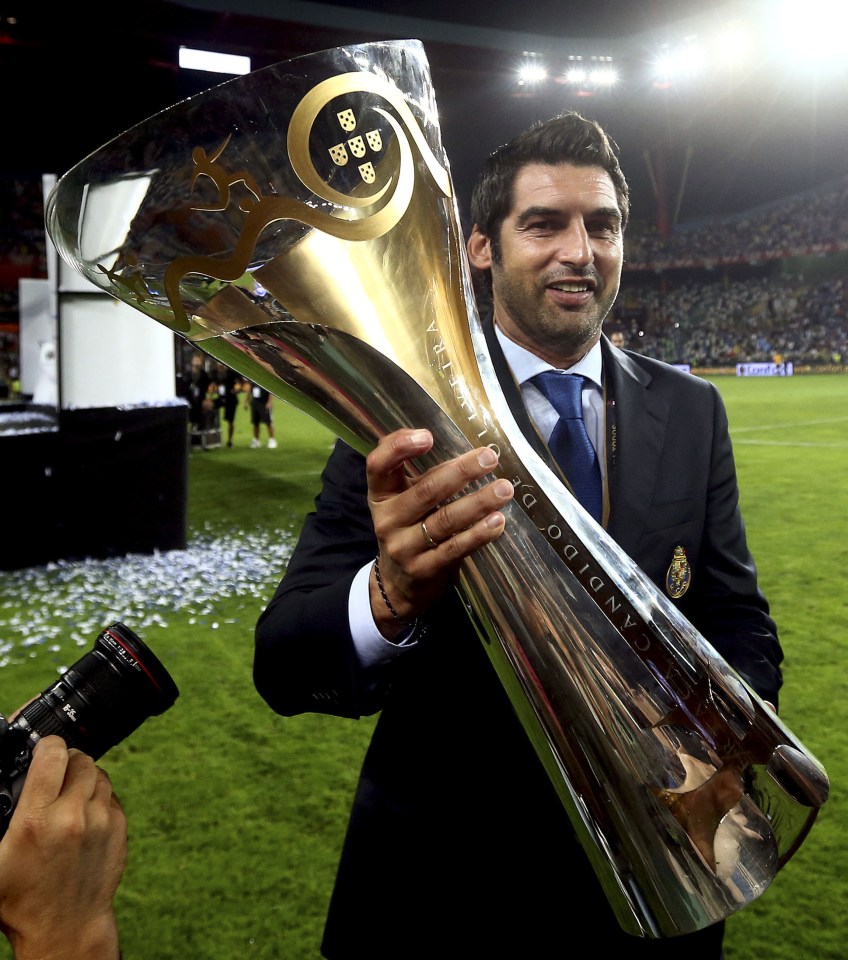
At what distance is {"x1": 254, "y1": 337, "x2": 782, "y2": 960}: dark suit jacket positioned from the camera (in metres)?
1.09

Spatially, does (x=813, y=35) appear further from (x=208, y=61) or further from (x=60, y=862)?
(x=60, y=862)

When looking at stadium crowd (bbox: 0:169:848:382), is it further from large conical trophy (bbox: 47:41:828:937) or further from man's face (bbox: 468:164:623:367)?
large conical trophy (bbox: 47:41:828:937)

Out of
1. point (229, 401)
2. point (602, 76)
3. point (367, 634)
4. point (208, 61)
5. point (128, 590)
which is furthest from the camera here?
point (602, 76)

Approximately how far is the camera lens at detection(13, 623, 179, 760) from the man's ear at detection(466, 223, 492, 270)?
679 millimetres

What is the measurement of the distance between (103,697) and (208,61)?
24.8ft

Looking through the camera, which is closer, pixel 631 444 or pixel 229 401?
pixel 631 444

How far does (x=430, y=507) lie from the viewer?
676 mm

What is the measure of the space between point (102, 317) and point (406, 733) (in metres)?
4.94

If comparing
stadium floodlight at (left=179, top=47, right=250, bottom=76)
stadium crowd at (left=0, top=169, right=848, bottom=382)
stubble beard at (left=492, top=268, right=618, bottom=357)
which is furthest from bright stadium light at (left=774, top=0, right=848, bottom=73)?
stubble beard at (left=492, top=268, right=618, bottom=357)

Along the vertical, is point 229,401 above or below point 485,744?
below

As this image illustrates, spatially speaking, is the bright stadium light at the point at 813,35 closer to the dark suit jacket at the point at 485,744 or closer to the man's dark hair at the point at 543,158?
the man's dark hair at the point at 543,158

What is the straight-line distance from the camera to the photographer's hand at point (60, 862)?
790 millimetres

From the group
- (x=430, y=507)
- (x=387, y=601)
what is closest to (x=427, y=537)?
(x=430, y=507)

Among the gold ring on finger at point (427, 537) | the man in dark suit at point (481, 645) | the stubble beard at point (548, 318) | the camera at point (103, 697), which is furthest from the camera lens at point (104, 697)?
the stubble beard at point (548, 318)
